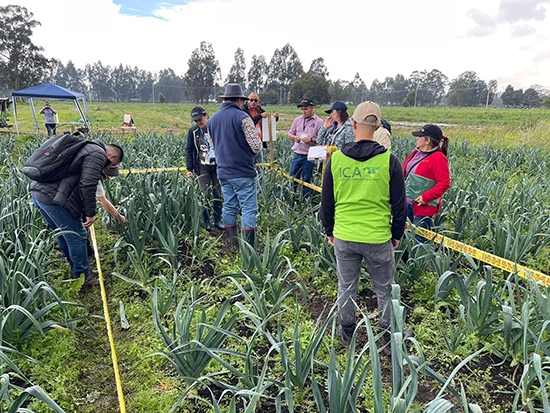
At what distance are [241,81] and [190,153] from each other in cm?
7098

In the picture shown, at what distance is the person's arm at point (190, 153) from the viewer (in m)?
4.15

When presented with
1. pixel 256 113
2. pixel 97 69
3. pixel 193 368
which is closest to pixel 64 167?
pixel 193 368

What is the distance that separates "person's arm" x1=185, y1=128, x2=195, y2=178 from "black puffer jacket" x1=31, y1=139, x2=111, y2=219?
155 centimetres

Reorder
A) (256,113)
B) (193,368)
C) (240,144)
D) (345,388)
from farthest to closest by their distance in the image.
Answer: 1. (256,113)
2. (240,144)
3. (193,368)
4. (345,388)

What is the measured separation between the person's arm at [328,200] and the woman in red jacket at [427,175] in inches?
46.3

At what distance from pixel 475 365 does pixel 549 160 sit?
789 centimetres

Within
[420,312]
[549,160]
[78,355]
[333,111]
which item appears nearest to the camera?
[78,355]

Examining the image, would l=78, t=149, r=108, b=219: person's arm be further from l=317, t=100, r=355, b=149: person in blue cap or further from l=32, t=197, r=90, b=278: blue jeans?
l=317, t=100, r=355, b=149: person in blue cap

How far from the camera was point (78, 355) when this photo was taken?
214 cm

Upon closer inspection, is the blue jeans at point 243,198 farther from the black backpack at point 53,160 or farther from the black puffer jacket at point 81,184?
the black backpack at point 53,160

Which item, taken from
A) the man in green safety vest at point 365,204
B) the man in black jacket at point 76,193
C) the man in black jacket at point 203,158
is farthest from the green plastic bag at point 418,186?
the man in black jacket at point 76,193

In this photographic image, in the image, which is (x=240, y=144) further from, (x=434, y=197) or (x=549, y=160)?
(x=549, y=160)

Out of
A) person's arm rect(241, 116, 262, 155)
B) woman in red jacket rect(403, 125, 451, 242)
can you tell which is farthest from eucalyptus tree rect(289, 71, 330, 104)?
woman in red jacket rect(403, 125, 451, 242)

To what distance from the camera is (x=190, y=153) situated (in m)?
4.23
